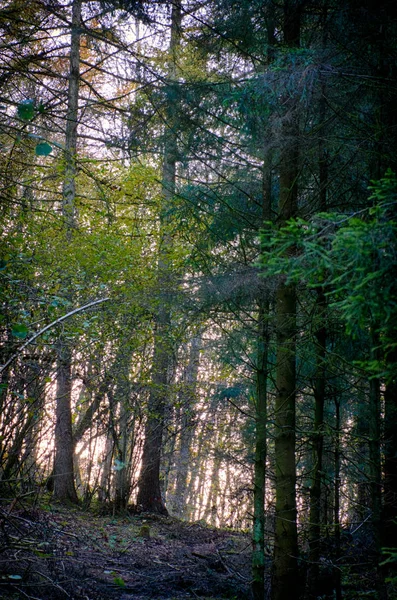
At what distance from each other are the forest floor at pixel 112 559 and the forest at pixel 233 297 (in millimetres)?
44

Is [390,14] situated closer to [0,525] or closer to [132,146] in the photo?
[132,146]

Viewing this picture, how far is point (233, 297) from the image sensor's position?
5438mm

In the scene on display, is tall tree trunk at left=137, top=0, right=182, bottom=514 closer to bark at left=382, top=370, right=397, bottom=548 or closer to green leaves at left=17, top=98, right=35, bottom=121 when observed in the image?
bark at left=382, top=370, right=397, bottom=548

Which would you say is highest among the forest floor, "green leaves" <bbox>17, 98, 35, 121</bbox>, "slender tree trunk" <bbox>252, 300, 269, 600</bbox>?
"green leaves" <bbox>17, 98, 35, 121</bbox>

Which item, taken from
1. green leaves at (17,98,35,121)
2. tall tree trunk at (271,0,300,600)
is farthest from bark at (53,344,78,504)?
green leaves at (17,98,35,121)

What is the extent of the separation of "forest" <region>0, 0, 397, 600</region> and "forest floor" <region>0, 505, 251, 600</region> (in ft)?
0.14

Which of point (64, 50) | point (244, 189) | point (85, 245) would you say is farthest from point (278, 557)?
point (64, 50)

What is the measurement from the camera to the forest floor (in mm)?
3779

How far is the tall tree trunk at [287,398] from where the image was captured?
496 centimetres

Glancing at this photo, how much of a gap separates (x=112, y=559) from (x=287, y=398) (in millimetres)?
3250

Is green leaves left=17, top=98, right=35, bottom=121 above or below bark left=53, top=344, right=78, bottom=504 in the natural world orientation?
above

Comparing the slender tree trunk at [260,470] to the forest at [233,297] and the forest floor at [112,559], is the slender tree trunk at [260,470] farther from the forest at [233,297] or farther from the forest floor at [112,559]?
the forest floor at [112,559]

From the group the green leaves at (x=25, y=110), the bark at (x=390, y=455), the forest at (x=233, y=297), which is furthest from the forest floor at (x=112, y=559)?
the green leaves at (x=25, y=110)

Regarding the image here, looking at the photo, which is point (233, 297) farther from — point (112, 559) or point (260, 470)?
point (112, 559)
